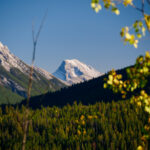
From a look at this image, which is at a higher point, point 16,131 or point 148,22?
point 16,131

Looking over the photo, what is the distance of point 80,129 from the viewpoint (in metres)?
141

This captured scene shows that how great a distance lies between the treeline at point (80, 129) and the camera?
4358 inches

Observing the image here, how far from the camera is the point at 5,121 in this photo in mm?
161125

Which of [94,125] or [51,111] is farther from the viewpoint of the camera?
[51,111]

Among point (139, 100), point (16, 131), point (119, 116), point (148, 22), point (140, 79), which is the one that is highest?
point (119, 116)

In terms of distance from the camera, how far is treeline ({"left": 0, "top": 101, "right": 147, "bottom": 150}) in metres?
111

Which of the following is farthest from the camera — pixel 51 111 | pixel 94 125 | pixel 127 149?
pixel 51 111

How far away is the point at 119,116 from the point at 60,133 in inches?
1669

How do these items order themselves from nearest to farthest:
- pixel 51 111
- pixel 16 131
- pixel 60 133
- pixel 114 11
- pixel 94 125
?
1. pixel 114 11
2. pixel 60 133
3. pixel 16 131
4. pixel 94 125
5. pixel 51 111

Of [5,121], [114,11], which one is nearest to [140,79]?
[114,11]

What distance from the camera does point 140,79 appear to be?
692 cm

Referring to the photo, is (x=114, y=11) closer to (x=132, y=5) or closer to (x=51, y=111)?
(x=132, y=5)

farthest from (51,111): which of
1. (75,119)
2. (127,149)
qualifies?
(127,149)

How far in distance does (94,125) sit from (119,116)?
17929 millimetres
